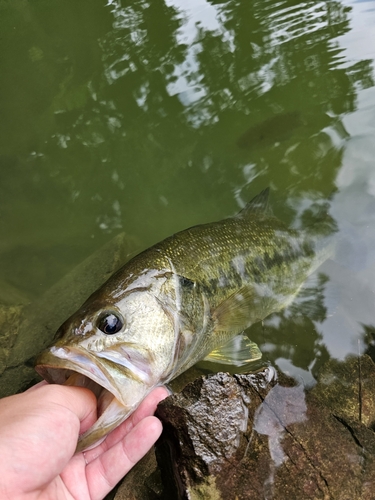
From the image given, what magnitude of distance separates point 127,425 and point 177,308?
779mm

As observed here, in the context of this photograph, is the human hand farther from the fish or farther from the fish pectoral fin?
the fish pectoral fin

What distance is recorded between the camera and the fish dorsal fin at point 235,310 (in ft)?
10.3

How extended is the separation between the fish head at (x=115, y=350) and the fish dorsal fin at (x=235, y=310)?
57 centimetres

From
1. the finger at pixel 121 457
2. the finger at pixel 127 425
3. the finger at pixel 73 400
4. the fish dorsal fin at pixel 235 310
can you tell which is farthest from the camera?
the fish dorsal fin at pixel 235 310

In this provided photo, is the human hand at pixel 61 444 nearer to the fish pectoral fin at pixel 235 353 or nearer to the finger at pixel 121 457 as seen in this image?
the finger at pixel 121 457

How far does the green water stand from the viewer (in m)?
4.42

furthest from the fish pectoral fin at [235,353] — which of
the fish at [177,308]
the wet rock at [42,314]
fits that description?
the wet rock at [42,314]

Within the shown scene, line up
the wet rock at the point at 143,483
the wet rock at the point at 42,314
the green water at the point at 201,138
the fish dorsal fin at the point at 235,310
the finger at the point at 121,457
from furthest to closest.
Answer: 1. the green water at the point at 201,138
2. the wet rock at the point at 42,314
3. the fish dorsal fin at the point at 235,310
4. the wet rock at the point at 143,483
5. the finger at the point at 121,457

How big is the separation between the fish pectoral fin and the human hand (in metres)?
0.72

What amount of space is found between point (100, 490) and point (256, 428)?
101 centimetres

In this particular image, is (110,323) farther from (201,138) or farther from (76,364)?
(201,138)

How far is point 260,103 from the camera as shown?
6.39m

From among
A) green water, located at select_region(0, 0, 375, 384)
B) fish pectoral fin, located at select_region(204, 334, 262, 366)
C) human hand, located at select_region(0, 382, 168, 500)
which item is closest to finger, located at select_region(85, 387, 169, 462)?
human hand, located at select_region(0, 382, 168, 500)

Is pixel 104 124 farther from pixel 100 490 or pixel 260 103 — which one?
pixel 100 490
